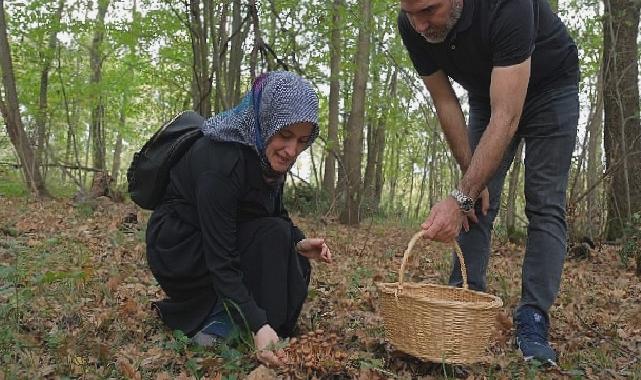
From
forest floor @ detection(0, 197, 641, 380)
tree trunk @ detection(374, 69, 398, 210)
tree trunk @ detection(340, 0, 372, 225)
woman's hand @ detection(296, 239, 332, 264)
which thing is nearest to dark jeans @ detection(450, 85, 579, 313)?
forest floor @ detection(0, 197, 641, 380)

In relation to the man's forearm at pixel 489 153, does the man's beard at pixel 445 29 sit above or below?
above

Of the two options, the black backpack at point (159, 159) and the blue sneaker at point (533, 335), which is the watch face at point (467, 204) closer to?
the blue sneaker at point (533, 335)

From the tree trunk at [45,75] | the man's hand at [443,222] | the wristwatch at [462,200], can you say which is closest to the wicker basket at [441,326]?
the man's hand at [443,222]

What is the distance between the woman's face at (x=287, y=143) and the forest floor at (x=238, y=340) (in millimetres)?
818

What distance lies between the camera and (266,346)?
7.83 feet

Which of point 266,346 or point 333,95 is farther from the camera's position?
point 333,95

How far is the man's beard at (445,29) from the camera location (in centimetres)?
254

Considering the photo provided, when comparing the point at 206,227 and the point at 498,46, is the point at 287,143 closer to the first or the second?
the point at 206,227

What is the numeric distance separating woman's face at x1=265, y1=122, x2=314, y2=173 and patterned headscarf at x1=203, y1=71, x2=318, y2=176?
3 centimetres

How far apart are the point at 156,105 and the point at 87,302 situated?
66.0 feet

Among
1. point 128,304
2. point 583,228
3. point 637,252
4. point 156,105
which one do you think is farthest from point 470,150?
point 156,105

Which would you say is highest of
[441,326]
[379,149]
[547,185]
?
[379,149]

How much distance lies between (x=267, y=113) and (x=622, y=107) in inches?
218

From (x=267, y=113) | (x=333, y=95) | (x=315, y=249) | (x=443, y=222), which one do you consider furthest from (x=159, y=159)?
(x=333, y=95)
